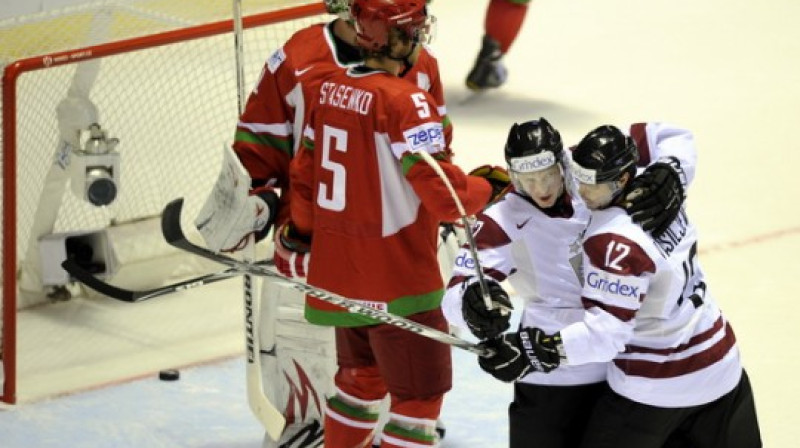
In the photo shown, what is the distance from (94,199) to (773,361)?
1911 millimetres

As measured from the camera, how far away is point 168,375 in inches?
173

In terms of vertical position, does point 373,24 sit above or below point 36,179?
above

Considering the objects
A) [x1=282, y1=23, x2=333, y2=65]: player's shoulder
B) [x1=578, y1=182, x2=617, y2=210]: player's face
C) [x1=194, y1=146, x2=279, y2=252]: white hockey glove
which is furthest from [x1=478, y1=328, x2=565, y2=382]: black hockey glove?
[x1=282, y1=23, x2=333, y2=65]: player's shoulder

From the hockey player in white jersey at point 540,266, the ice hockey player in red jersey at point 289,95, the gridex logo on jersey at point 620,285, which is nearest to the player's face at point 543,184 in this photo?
the hockey player in white jersey at point 540,266

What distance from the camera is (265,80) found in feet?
11.7

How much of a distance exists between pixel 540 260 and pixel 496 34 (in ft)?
12.7

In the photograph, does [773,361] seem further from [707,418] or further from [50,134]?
[50,134]

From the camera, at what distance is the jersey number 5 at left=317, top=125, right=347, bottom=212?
10.6ft

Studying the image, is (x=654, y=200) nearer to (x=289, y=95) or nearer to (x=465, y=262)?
(x=465, y=262)

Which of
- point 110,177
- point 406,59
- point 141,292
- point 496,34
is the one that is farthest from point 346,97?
point 496,34

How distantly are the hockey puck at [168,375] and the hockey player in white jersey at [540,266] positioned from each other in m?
1.45

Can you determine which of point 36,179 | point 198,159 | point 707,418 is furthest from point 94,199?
point 707,418

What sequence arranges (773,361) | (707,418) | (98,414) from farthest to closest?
(773,361) < (98,414) < (707,418)

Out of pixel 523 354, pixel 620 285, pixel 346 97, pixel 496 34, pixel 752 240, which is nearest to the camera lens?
pixel 620 285
